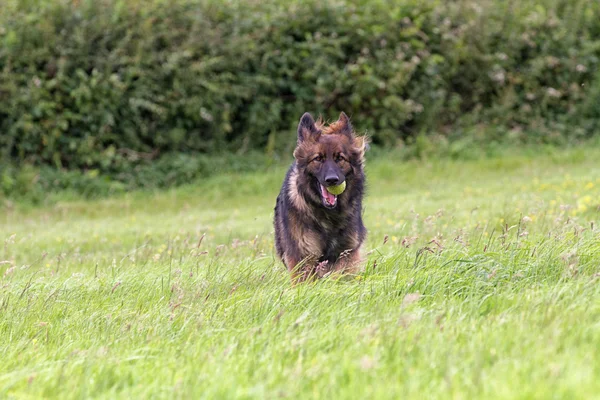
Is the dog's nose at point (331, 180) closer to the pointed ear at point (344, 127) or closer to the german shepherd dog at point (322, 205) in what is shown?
the german shepherd dog at point (322, 205)

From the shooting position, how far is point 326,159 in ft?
20.7

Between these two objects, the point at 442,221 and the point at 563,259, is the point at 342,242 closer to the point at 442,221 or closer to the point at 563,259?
the point at 563,259

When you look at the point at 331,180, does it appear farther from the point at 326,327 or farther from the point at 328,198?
the point at 326,327

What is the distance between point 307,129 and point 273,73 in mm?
12056

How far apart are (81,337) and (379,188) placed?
1207cm

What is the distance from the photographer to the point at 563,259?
494cm

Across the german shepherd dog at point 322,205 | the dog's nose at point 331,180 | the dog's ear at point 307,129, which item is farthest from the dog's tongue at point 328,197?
the dog's ear at point 307,129

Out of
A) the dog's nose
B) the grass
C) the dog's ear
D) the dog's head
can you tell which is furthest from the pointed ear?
the grass

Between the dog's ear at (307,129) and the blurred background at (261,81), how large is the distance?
34.9 feet

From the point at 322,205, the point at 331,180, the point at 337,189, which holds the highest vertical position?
the point at 331,180

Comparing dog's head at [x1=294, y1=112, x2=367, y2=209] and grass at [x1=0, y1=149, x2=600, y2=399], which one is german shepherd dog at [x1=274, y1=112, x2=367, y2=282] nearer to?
dog's head at [x1=294, y1=112, x2=367, y2=209]

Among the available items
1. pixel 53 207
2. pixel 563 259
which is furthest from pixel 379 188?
pixel 563 259

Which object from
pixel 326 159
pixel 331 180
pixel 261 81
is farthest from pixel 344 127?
pixel 261 81

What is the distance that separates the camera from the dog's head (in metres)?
6.21
